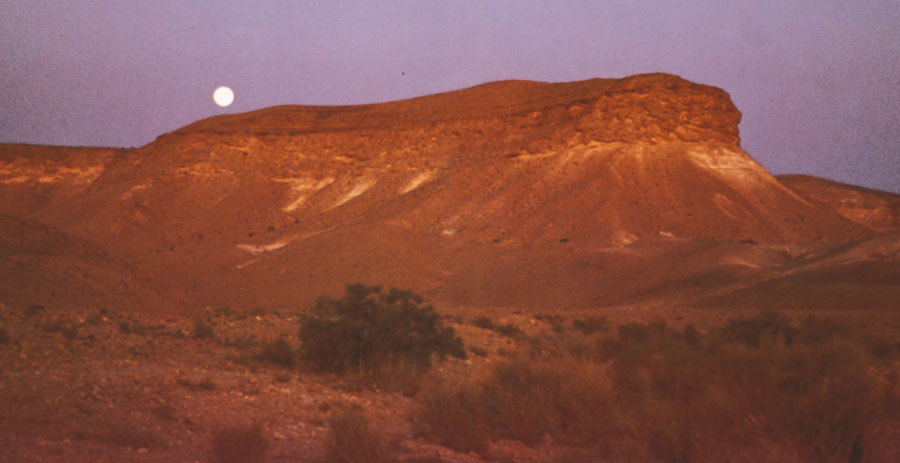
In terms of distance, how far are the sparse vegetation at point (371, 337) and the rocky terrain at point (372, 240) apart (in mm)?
746

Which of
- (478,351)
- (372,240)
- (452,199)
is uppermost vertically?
(452,199)

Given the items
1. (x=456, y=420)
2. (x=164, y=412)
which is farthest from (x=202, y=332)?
(x=456, y=420)

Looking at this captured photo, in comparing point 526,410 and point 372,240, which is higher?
point 372,240

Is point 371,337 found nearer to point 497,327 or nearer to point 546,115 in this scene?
point 497,327

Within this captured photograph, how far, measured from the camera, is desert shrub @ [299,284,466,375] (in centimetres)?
1223

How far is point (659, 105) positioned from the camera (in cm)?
4972

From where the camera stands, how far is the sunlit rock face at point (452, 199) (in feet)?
125

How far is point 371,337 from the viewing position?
41.3ft

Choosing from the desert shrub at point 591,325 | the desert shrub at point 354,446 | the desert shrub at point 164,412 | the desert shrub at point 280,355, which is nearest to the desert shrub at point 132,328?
the desert shrub at point 280,355

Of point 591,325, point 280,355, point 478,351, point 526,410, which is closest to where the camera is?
point 526,410

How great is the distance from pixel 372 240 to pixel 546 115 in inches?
765

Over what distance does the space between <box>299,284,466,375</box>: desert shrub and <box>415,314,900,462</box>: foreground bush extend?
10.3 feet

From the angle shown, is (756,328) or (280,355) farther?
(756,328)

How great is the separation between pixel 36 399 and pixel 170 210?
54777mm
